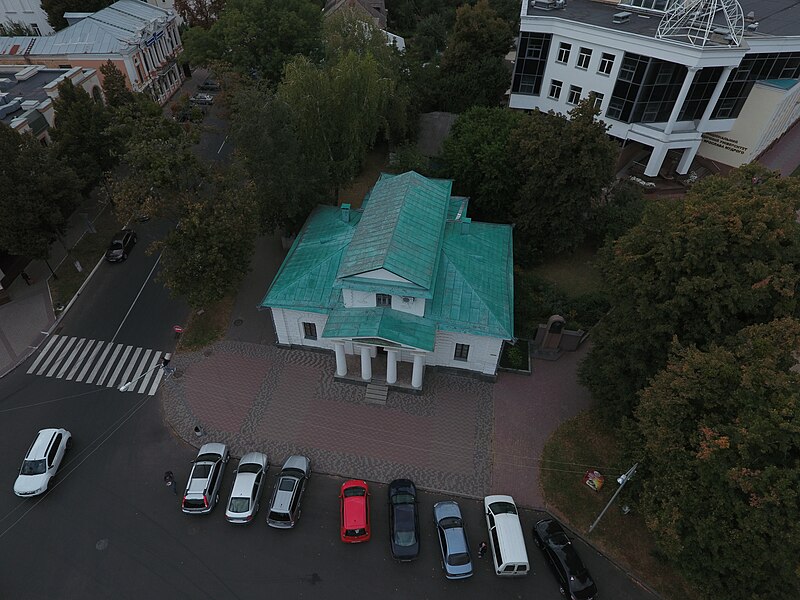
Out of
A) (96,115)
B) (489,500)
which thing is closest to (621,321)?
(489,500)

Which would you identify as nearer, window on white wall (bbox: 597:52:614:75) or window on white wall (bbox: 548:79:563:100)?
window on white wall (bbox: 597:52:614:75)

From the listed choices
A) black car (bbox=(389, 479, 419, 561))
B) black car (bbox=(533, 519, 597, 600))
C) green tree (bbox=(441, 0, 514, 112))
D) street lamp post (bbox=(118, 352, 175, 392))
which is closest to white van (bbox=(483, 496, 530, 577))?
black car (bbox=(533, 519, 597, 600))

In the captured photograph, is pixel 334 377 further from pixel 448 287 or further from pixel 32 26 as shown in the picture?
pixel 32 26

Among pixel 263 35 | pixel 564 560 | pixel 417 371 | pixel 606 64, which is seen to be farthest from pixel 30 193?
pixel 606 64

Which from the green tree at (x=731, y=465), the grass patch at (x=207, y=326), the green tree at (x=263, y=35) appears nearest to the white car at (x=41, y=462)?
the grass patch at (x=207, y=326)

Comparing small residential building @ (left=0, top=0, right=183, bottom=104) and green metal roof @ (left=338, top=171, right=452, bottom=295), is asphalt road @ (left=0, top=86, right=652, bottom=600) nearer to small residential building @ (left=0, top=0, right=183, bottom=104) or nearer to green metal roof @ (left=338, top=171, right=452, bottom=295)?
green metal roof @ (left=338, top=171, right=452, bottom=295)

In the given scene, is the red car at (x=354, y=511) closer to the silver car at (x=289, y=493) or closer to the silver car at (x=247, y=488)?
the silver car at (x=289, y=493)
